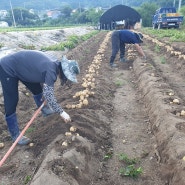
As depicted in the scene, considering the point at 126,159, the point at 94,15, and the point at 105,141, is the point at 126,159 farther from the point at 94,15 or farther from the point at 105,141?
the point at 94,15

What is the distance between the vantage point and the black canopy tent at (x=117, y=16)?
4000 centimetres

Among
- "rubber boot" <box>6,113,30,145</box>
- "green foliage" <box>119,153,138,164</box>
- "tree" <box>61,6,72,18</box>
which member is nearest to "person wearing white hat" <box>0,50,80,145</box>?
"rubber boot" <box>6,113,30,145</box>

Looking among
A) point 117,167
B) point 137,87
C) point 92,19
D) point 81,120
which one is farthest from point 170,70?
point 92,19

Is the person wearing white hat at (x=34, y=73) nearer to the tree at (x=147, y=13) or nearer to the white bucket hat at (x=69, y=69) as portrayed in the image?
the white bucket hat at (x=69, y=69)

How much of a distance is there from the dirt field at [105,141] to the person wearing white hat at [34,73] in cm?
62

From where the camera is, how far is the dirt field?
4.36 m

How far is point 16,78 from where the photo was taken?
5.30 m

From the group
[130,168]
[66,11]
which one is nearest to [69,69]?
[130,168]

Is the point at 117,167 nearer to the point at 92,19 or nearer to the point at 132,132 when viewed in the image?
the point at 132,132

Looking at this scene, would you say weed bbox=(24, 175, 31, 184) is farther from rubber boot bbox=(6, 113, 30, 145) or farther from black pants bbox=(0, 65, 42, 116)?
black pants bbox=(0, 65, 42, 116)

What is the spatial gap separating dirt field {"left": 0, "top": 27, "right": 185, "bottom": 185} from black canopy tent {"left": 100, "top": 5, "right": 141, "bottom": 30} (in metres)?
33.1

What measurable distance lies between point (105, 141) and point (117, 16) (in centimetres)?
3846

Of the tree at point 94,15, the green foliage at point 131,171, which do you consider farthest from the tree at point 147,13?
the green foliage at point 131,171

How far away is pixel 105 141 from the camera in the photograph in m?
5.60
